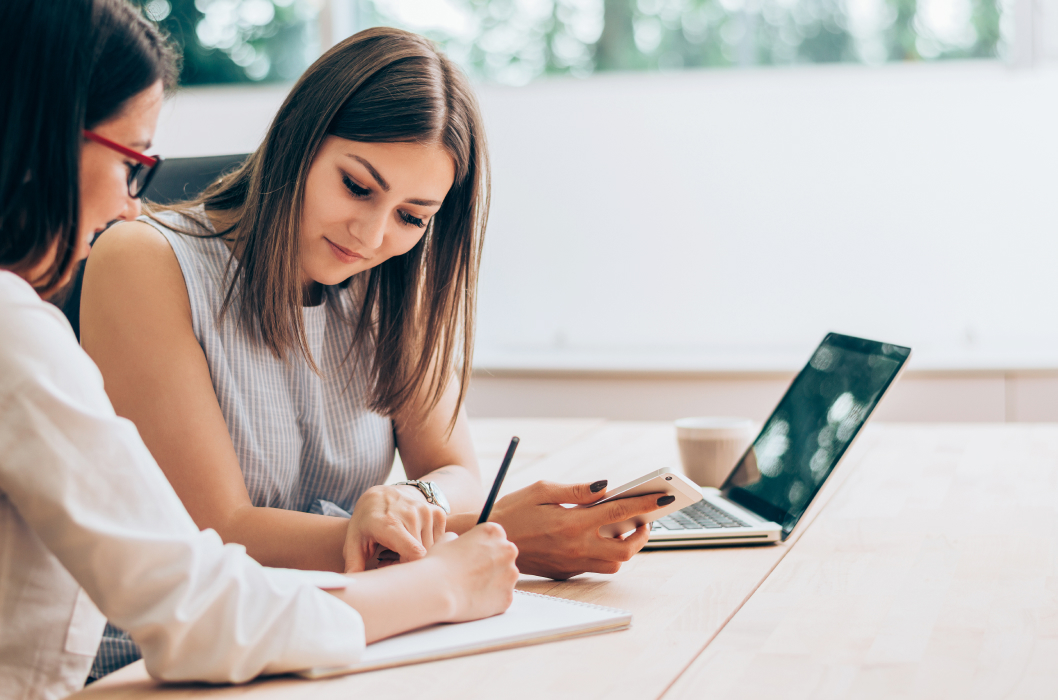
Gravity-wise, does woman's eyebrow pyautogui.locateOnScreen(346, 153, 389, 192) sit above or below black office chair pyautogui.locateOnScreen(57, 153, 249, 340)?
above

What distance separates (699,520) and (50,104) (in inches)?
33.4

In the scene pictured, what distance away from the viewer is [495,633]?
0.79m

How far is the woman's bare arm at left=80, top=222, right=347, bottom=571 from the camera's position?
1014mm

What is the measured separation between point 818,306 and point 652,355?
1.81ft

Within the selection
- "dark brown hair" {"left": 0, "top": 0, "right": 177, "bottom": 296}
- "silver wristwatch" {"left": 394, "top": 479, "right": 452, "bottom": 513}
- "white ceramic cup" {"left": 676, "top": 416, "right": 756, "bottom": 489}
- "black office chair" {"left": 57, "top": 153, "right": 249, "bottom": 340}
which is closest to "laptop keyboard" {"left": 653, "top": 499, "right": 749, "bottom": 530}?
"white ceramic cup" {"left": 676, "top": 416, "right": 756, "bottom": 489}

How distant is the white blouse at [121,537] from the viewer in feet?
2.10

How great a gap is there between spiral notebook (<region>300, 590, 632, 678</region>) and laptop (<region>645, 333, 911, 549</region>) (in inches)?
11.5

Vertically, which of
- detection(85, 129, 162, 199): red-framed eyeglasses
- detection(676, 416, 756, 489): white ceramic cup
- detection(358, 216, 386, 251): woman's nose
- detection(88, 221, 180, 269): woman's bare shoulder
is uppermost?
detection(85, 129, 162, 199): red-framed eyeglasses

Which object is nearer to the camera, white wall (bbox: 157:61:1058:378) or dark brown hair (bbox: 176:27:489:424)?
dark brown hair (bbox: 176:27:489:424)

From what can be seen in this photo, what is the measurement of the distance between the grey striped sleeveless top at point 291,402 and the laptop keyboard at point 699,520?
41cm

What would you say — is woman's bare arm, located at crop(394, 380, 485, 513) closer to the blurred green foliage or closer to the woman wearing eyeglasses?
the woman wearing eyeglasses

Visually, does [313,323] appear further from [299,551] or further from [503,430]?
[503,430]

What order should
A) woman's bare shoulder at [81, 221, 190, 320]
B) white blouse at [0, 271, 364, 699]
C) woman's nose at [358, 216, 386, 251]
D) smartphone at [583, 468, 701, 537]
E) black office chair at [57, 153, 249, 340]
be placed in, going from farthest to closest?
black office chair at [57, 153, 249, 340] < woman's nose at [358, 216, 386, 251] < woman's bare shoulder at [81, 221, 190, 320] < smartphone at [583, 468, 701, 537] < white blouse at [0, 271, 364, 699]

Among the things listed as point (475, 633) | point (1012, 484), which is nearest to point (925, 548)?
point (1012, 484)
